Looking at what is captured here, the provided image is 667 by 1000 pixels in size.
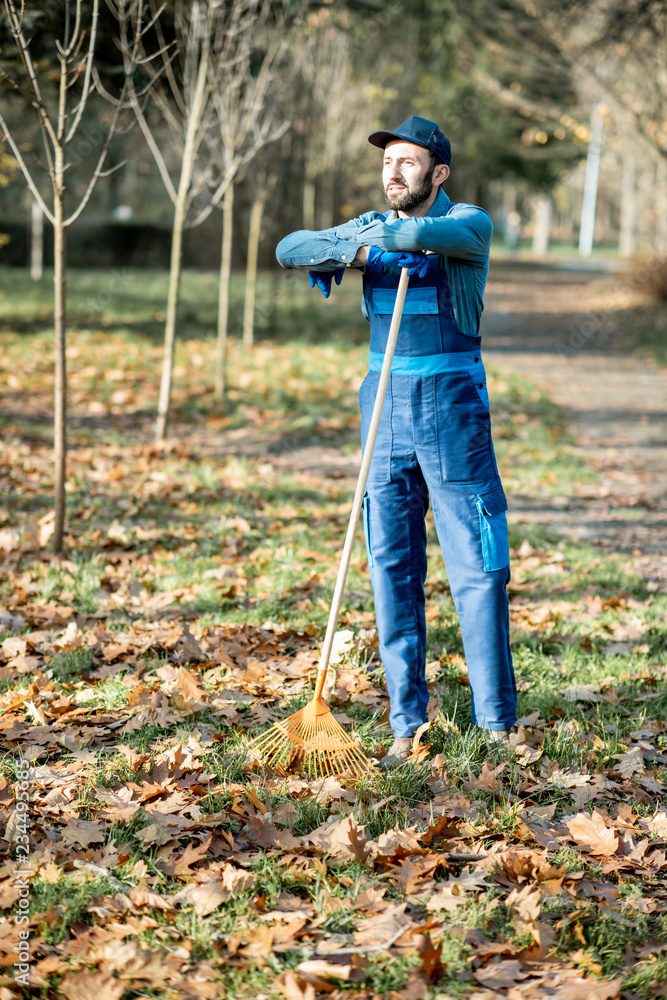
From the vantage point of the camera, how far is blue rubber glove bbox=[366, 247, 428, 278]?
2771 mm

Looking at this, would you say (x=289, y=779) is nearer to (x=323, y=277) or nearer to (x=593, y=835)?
(x=593, y=835)

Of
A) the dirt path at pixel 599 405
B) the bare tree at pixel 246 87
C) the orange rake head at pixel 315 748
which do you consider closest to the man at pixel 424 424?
the orange rake head at pixel 315 748

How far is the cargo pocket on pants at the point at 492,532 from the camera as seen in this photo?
118 inches

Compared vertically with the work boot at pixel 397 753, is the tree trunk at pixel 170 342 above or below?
above

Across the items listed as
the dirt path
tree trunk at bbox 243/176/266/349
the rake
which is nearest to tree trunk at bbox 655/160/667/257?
the dirt path

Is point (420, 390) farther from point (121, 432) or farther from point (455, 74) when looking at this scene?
point (455, 74)

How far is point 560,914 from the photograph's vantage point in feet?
8.08

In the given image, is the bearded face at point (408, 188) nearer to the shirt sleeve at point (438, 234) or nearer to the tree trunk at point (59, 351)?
the shirt sleeve at point (438, 234)

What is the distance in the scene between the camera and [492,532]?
2.99 metres

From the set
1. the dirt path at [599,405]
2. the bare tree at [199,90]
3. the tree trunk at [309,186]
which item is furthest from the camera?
the tree trunk at [309,186]

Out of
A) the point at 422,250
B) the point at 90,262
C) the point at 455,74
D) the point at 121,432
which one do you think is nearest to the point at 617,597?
the point at 422,250

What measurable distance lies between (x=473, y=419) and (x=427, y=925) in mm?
1596

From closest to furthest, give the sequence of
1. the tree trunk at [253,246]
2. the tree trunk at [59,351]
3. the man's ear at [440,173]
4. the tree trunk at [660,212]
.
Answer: the man's ear at [440,173]
the tree trunk at [59,351]
the tree trunk at [253,246]
the tree trunk at [660,212]

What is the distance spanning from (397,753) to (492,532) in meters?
0.90
